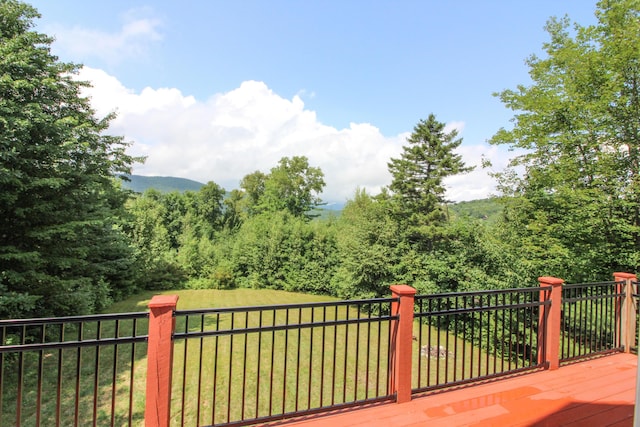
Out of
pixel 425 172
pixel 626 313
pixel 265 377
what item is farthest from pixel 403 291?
pixel 425 172

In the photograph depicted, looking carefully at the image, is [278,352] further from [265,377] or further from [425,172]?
[425,172]

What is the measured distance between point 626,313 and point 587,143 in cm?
727

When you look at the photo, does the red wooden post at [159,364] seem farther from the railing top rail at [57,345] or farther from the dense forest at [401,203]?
the dense forest at [401,203]

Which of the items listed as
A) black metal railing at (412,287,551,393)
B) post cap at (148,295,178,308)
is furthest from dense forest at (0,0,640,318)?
post cap at (148,295,178,308)

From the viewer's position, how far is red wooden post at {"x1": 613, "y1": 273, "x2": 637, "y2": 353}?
427cm

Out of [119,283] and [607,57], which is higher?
[607,57]

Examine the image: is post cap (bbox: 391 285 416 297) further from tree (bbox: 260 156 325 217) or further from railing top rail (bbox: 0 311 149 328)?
tree (bbox: 260 156 325 217)

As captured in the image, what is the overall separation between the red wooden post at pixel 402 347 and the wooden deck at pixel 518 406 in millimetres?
135

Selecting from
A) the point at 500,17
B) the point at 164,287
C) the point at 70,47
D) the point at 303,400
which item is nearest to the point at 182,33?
the point at 70,47

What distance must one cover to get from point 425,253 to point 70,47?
14.3 meters

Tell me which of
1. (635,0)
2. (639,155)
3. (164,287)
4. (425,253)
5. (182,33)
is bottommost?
(164,287)

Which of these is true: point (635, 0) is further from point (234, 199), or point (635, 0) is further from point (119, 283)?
point (234, 199)

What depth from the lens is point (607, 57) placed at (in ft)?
28.7

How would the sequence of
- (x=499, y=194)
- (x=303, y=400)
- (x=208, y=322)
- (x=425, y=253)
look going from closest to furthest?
(x=303, y=400) < (x=208, y=322) < (x=499, y=194) < (x=425, y=253)
